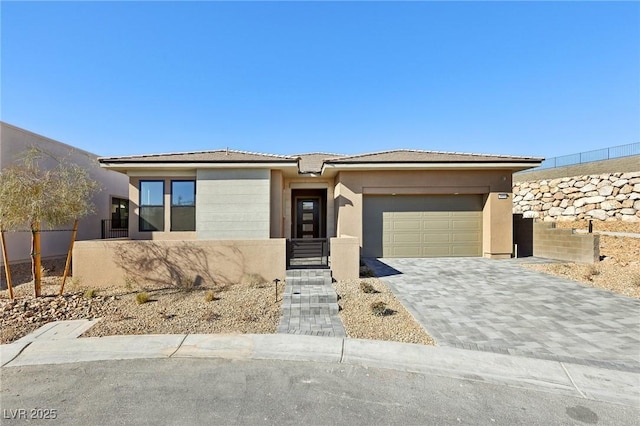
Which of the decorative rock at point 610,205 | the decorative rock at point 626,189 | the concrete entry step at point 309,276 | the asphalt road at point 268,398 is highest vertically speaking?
the decorative rock at point 626,189

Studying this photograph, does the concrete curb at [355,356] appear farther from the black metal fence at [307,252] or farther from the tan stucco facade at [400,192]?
the tan stucco facade at [400,192]

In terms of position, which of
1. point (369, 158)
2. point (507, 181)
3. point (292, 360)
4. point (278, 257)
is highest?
point (369, 158)

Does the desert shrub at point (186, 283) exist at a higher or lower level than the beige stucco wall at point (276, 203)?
lower

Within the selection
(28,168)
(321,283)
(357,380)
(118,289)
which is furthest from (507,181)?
(28,168)

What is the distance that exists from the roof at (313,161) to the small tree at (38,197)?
788 centimetres

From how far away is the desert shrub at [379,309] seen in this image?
6083 millimetres

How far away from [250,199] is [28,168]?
6.14m

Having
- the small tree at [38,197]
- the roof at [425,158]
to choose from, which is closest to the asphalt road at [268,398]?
the small tree at [38,197]

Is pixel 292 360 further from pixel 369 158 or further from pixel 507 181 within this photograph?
pixel 507 181

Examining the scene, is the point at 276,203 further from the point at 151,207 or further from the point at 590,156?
the point at 590,156

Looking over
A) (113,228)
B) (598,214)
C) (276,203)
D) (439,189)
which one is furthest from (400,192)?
(113,228)

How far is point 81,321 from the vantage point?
5965 millimetres

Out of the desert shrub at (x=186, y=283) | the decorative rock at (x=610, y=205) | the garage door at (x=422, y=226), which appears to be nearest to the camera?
the desert shrub at (x=186, y=283)

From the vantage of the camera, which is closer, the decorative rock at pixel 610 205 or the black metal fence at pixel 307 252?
the black metal fence at pixel 307 252
